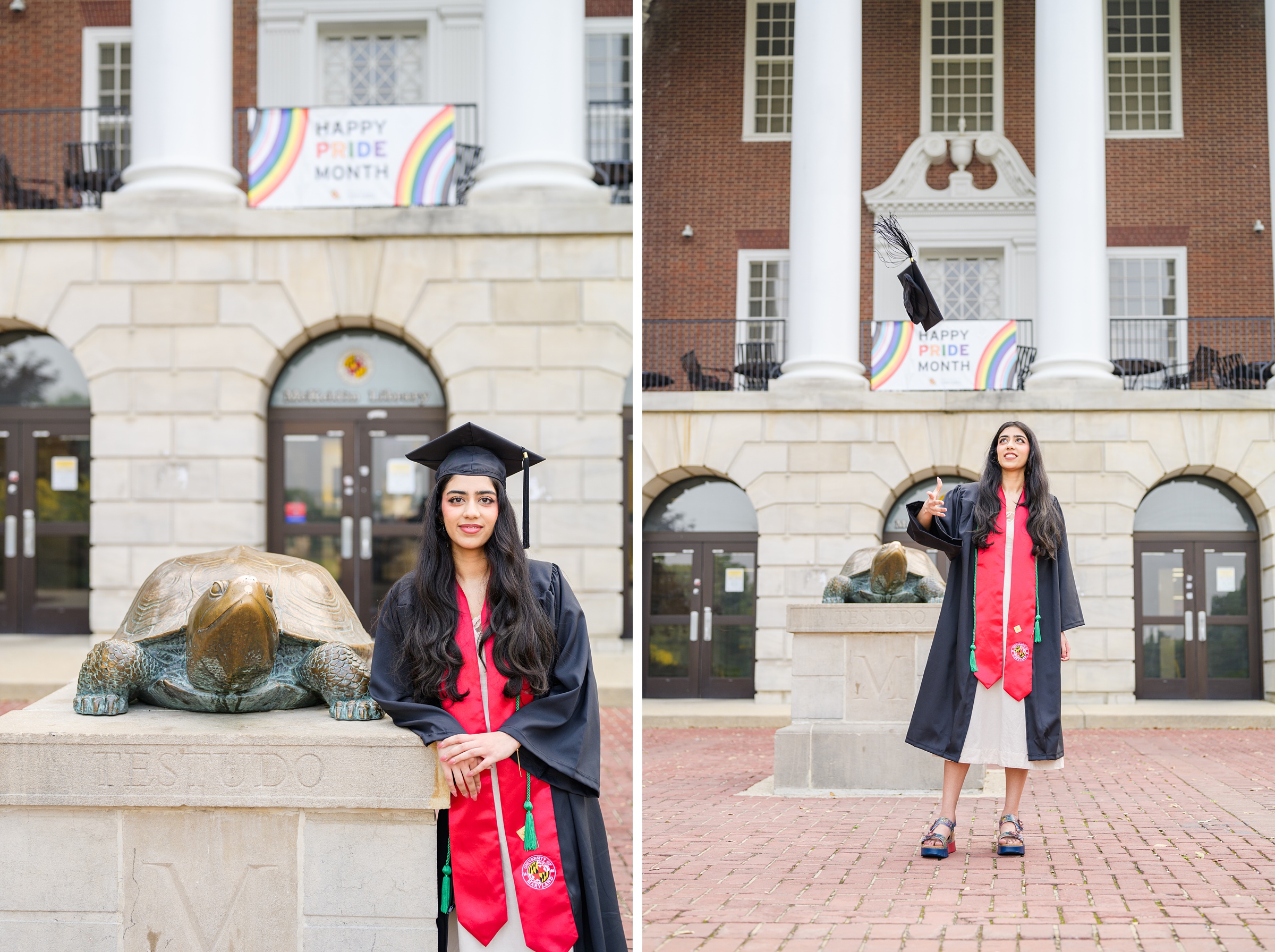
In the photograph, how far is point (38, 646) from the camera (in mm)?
13727

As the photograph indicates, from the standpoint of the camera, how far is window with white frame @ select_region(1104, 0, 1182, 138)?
68.8ft

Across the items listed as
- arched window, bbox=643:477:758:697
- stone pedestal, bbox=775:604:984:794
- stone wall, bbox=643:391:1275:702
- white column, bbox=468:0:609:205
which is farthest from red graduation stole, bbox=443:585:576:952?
arched window, bbox=643:477:758:697

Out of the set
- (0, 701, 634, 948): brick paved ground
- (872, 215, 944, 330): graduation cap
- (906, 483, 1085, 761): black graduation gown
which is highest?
(872, 215, 944, 330): graduation cap

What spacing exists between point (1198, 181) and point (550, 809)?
827 inches

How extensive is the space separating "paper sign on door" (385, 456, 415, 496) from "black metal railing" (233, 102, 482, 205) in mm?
3228

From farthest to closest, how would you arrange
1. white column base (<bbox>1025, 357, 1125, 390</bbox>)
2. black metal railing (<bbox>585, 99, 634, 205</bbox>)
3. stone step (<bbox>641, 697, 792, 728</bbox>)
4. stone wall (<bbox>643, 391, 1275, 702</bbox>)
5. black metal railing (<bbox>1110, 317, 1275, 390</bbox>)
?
1. black metal railing (<bbox>1110, 317, 1275, 390</bbox>)
2. white column base (<bbox>1025, 357, 1125, 390</bbox>)
3. stone wall (<bbox>643, 391, 1275, 702</bbox>)
4. black metal railing (<bbox>585, 99, 634, 205</bbox>)
5. stone step (<bbox>641, 697, 792, 728</bbox>)

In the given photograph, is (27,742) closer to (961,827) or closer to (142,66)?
(961,827)

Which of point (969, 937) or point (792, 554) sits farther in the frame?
point (792, 554)

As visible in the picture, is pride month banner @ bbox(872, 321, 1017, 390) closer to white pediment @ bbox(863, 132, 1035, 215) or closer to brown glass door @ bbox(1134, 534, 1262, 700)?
white pediment @ bbox(863, 132, 1035, 215)

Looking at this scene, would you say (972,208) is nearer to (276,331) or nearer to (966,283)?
(966,283)

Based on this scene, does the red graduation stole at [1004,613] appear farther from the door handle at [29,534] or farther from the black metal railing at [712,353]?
the black metal railing at [712,353]

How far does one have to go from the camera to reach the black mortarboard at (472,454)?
130 inches

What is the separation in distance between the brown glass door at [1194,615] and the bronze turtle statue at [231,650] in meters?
16.1

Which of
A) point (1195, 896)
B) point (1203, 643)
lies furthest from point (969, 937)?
point (1203, 643)
